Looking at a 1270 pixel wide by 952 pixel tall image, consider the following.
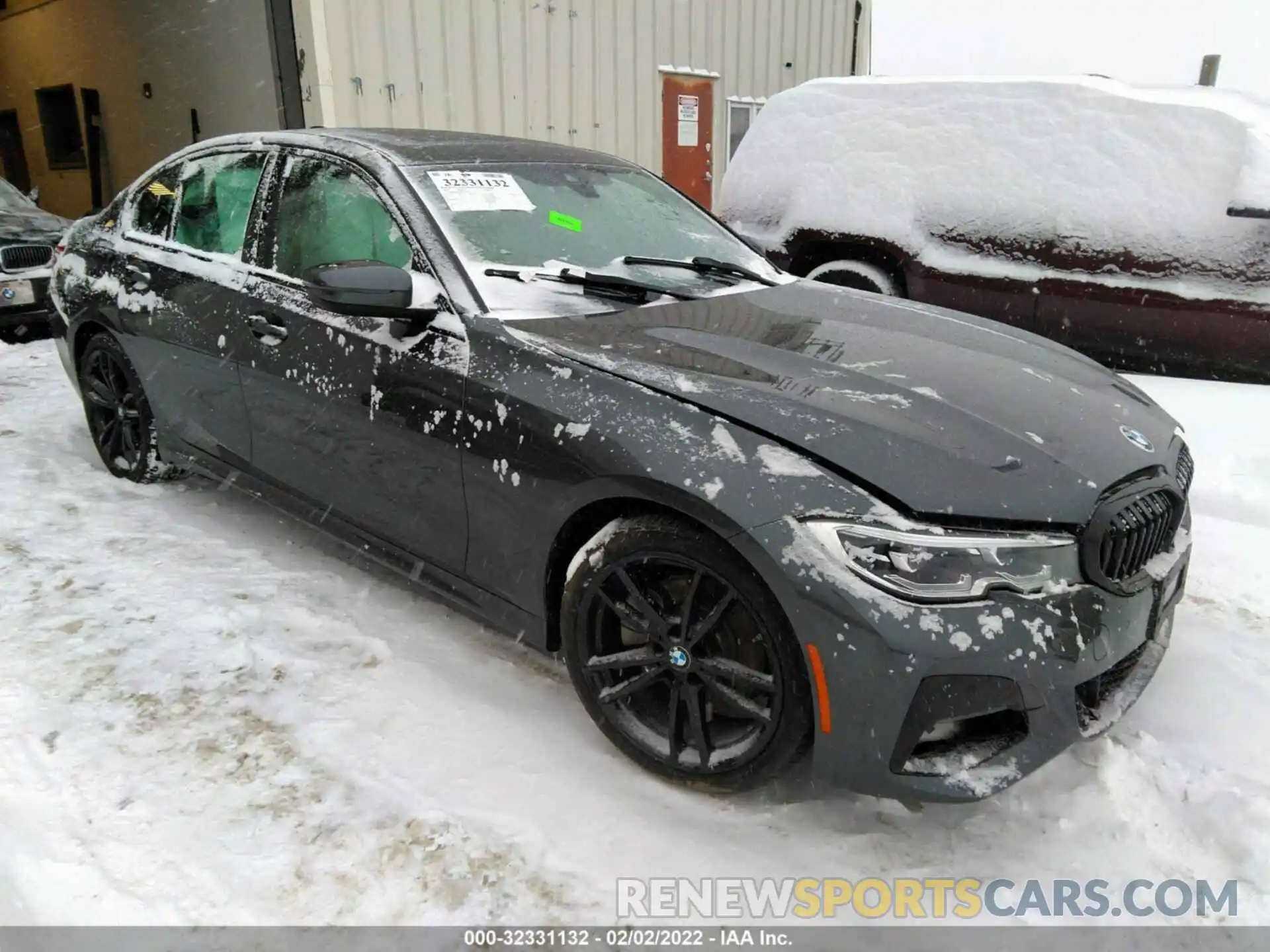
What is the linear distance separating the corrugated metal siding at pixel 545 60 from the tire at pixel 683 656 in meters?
6.64

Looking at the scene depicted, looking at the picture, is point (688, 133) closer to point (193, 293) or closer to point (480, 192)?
point (193, 293)

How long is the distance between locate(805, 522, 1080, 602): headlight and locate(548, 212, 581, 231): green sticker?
1.57m

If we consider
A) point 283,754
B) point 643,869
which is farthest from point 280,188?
point 643,869

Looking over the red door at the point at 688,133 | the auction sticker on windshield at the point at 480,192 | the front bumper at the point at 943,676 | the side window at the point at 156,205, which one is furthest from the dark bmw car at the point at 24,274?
the front bumper at the point at 943,676

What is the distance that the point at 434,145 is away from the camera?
3.24 meters

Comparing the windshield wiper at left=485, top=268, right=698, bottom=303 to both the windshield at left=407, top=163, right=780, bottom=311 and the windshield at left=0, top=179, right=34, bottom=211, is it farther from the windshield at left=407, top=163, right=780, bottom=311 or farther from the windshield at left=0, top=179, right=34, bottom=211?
the windshield at left=0, top=179, right=34, bottom=211

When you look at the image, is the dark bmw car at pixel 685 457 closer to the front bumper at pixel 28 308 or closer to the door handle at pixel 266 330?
the door handle at pixel 266 330

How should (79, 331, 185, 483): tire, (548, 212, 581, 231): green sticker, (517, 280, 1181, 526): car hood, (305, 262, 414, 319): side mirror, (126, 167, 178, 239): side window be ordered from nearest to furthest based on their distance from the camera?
(517, 280, 1181, 526): car hood, (305, 262, 414, 319): side mirror, (548, 212, 581, 231): green sticker, (126, 167, 178, 239): side window, (79, 331, 185, 483): tire

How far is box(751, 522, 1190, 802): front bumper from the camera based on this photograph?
6.34 ft

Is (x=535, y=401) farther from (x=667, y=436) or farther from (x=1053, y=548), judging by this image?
(x=1053, y=548)

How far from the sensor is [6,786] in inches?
94.1

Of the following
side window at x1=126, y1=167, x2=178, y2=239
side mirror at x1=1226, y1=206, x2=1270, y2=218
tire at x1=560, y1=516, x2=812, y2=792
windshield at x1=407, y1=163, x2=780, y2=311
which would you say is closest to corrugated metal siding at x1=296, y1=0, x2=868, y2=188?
side window at x1=126, y1=167, x2=178, y2=239

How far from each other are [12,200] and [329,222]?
704cm

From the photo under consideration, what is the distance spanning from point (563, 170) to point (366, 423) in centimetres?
123
